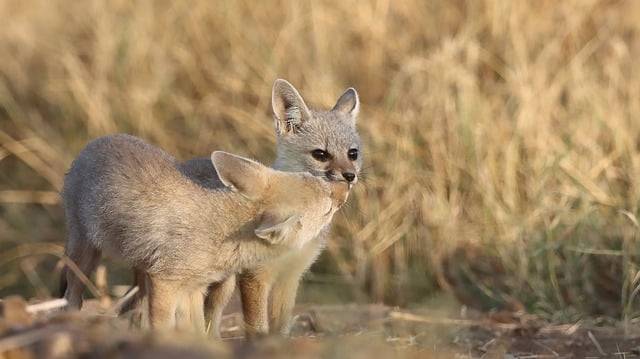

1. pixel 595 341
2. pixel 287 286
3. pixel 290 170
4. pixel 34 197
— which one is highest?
pixel 34 197

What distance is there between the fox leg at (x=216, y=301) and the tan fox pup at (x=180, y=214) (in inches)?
13.7

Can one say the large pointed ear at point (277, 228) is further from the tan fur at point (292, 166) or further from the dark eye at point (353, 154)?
the dark eye at point (353, 154)

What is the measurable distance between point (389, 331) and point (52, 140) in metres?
3.83

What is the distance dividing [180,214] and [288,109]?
174 cm

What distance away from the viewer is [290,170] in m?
6.56

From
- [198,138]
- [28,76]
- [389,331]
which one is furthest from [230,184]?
[28,76]

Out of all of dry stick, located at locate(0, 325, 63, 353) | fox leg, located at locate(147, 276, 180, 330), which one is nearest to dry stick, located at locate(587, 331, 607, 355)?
fox leg, located at locate(147, 276, 180, 330)

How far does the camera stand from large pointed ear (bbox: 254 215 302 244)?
15.9 ft

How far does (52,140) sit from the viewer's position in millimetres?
9375

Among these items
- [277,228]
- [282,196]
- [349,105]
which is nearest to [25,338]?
[277,228]

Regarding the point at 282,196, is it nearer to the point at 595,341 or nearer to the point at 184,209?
the point at 184,209

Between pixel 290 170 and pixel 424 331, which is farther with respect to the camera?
pixel 424 331

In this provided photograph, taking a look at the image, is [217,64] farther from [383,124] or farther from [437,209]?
[437,209]

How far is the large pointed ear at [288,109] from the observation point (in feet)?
22.6
